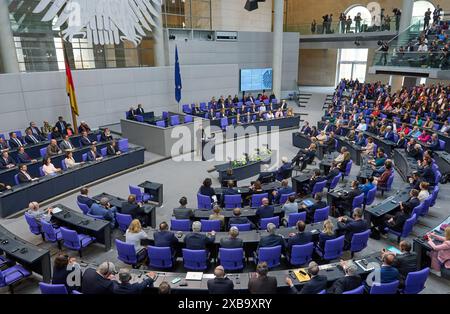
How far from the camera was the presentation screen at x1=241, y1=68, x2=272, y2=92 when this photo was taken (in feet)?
82.0

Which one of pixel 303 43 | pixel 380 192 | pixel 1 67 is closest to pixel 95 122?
pixel 1 67

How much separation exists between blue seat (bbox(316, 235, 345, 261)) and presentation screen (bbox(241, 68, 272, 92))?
19249 millimetres

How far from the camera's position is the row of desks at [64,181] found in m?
9.54

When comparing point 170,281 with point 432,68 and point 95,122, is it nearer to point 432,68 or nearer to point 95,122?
point 95,122

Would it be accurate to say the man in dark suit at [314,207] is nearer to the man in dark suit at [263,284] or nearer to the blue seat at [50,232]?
the man in dark suit at [263,284]

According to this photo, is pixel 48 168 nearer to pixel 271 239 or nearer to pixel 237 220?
pixel 237 220

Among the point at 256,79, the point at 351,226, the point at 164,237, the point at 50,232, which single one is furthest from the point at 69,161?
the point at 256,79

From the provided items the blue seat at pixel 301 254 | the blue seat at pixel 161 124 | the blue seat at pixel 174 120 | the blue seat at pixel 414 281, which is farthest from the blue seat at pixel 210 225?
the blue seat at pixel 174 120

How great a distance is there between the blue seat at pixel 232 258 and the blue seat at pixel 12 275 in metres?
3.68

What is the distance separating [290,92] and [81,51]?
16672mm

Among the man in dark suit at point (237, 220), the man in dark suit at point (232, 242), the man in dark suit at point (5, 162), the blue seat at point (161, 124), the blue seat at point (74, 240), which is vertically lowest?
the blue seat at point (74, 240)

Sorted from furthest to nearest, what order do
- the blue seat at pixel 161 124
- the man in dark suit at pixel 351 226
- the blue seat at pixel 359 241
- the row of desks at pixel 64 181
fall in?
the blue seat at pixel 161 124 → the row of desks at pixel 64 181 → the man in dark suit at pixel 351 226 → the blue seat at pixel 359 241

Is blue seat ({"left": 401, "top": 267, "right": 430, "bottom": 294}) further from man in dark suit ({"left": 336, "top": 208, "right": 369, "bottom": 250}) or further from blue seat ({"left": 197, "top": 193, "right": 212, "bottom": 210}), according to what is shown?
blue seat ({"left": 197, "top": 193, "right": 212, "bottom": 210})
